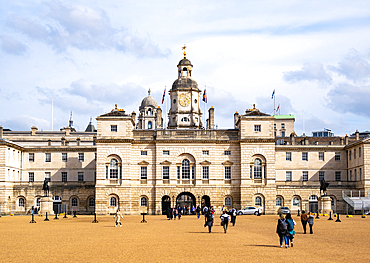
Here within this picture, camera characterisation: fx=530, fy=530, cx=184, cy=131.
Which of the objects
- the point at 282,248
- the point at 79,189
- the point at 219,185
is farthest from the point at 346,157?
the point at 282,248

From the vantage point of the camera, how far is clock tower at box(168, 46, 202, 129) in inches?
3258

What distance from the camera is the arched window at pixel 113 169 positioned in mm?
70250

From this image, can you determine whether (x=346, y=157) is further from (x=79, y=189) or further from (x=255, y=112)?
(x=79, y=189)

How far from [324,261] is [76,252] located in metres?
11.1

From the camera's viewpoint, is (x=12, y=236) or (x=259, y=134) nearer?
(x=12, y=236)

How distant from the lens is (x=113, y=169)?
231 feet

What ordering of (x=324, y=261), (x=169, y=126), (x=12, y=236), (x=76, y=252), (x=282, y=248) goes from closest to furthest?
(x=324, y=261), (x=76, y=252), (x=282, y=248), (x=12, y=236), (x=169, y=126)

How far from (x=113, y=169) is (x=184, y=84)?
20.0 m

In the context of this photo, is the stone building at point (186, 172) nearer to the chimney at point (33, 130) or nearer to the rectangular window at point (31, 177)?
the rectangular window at point (31, 177)

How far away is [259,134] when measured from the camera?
70.7 meters

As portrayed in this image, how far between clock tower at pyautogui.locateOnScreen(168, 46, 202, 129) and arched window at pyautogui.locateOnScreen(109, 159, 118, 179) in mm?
15459

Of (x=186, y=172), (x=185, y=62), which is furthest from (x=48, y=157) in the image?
(x=185, y=62)

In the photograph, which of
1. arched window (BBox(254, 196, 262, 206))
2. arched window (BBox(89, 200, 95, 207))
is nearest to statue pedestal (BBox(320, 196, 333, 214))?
arched window (BBox(254, 196, 262, 206))

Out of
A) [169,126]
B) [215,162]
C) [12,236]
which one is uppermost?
[169,126]
